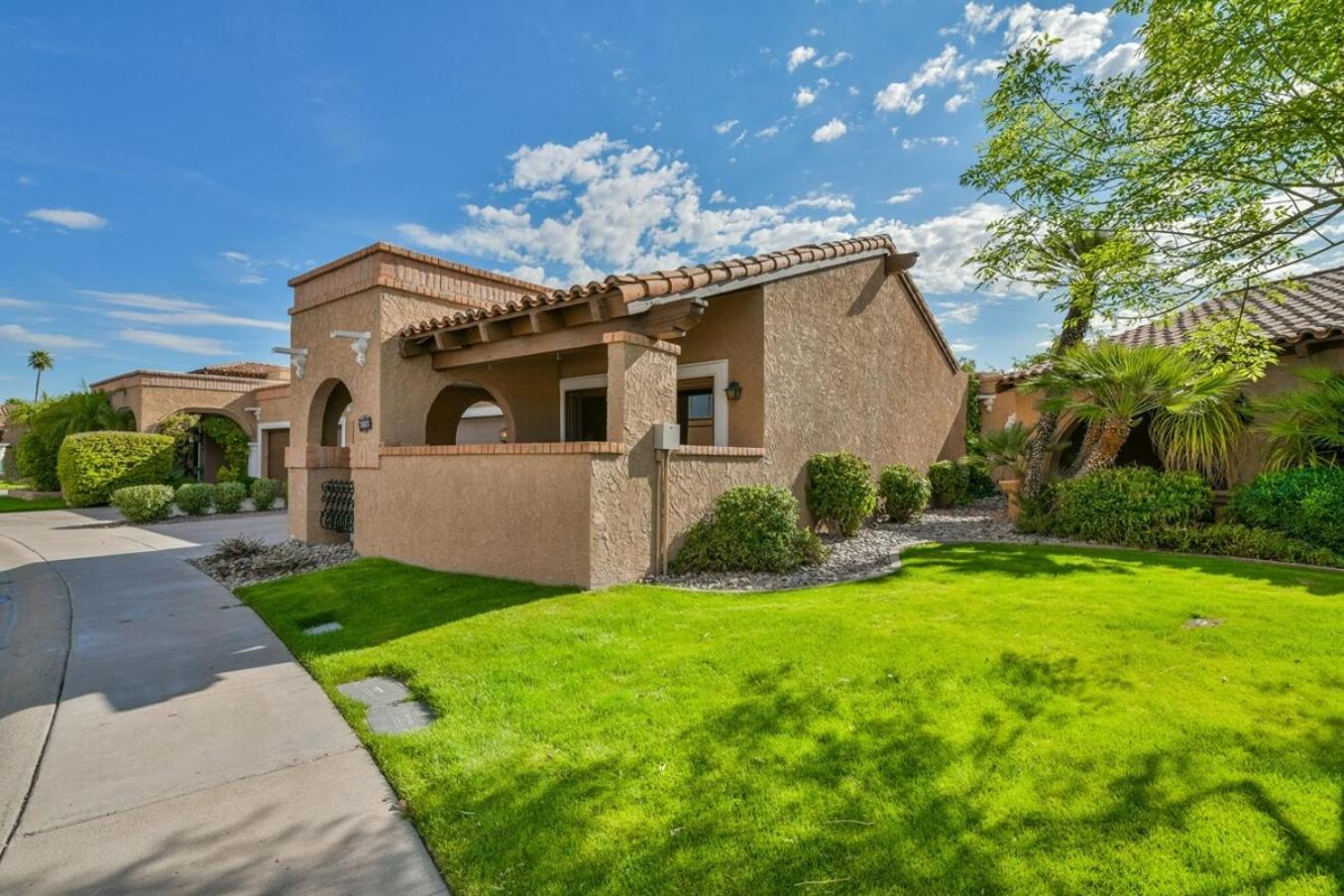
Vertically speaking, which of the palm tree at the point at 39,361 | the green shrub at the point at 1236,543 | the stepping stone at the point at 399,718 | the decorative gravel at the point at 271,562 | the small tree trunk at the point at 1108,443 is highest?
the palm tree at the point at 39,361

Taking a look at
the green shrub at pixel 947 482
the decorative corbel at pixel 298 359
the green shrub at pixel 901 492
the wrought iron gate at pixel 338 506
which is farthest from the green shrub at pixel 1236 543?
the decorative corbel at pixel 298 359

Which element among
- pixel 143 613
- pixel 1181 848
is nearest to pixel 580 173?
pixel 143 613

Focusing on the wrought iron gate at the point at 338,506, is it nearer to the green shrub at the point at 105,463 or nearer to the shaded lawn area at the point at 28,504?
the green shrub at the point at 105,463

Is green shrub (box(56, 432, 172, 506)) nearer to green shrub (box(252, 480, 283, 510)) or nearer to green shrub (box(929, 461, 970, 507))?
green shrub (box(252, 480, 283, 510))

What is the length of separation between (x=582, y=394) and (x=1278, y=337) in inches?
599

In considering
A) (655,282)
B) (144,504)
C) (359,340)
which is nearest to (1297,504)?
(655,282)

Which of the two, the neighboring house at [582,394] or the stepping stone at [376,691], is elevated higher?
the neighboring house at [582,394]

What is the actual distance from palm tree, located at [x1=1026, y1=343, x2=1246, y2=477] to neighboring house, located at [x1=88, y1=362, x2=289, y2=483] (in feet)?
96.5

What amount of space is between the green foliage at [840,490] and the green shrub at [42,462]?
3544 centimetres

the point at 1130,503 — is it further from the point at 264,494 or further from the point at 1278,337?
the point at 264,494

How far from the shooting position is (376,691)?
589 centimetres

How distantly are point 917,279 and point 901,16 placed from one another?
26.3 ft

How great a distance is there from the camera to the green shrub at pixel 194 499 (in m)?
21.7

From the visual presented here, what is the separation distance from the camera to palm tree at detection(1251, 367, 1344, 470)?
10.9 m
